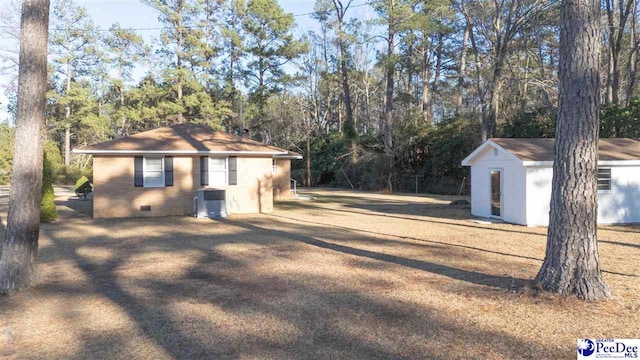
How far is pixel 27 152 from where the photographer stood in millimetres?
6688

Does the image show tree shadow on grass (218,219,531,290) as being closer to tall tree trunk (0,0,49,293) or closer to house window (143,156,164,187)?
tall tree trunk (0,0,49,293)

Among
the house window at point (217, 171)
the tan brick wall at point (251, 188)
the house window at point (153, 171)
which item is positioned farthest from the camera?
the tan brick wall at point (251, 188)

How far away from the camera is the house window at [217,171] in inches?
675

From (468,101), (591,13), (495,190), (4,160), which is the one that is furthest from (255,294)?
(4,160)

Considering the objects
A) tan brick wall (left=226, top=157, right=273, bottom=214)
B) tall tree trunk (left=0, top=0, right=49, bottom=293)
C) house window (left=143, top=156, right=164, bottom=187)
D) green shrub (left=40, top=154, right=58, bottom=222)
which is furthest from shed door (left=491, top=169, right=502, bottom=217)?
green shrub (left=40, top=154, right=58, bottom=222)

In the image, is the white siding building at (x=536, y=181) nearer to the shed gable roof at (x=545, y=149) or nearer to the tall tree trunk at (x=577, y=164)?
the shed gable roof at (x=545, y=149)

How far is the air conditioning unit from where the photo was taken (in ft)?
52.7

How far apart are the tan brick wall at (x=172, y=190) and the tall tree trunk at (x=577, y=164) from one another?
12.8m

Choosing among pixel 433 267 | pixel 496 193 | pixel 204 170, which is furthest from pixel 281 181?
pixel 433 267

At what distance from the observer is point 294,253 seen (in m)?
9.34

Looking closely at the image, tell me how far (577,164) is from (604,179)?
9.51 m

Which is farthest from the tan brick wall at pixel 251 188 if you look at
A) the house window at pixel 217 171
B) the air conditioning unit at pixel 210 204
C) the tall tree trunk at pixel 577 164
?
the tall tree trunk at pixel 577 164

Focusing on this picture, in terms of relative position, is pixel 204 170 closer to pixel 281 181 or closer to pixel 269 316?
pixel 281 181

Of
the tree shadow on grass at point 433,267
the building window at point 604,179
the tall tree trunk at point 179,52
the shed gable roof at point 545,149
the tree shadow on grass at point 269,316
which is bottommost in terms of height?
the tree shadow on grass at point 269,316
